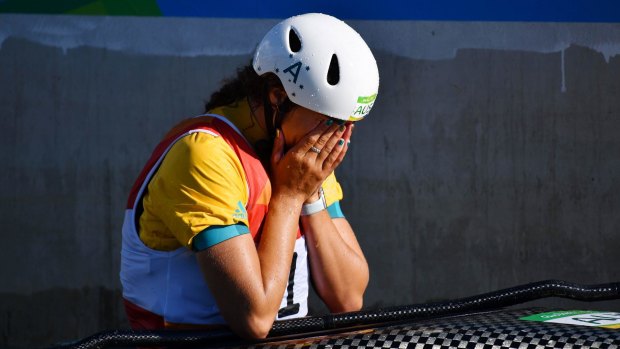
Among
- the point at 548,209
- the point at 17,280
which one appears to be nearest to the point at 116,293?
the point at 17,280

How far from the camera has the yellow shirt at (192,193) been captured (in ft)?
8.66

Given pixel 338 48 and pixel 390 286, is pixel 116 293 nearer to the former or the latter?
pixel 390 286

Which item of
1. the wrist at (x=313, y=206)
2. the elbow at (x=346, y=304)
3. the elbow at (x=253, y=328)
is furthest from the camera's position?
the elbow at (x=346, y=304)

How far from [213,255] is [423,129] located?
306 centimetres

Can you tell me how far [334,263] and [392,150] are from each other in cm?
245

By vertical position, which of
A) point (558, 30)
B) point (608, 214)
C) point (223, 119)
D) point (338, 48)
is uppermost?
point (558, 30)

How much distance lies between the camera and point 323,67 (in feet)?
9.70

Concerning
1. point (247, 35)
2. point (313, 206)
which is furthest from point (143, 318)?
point (247, 35)

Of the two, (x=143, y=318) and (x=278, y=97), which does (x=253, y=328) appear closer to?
(x=143, y=318)

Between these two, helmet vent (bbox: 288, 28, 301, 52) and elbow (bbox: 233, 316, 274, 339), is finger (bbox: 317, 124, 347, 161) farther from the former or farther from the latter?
elbow (bbox: 233, 316, 274, 339)

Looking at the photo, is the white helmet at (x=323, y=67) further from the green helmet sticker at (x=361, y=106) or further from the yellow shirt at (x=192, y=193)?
the yellow shirt at (x=192, y=193)

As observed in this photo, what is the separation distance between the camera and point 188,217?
2631mm

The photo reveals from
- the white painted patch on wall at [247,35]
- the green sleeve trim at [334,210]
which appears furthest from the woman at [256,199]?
the white painted patch on wall at [247,35]

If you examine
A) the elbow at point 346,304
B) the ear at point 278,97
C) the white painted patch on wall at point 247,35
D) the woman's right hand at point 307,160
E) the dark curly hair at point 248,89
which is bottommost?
the elbow at point 346,304
